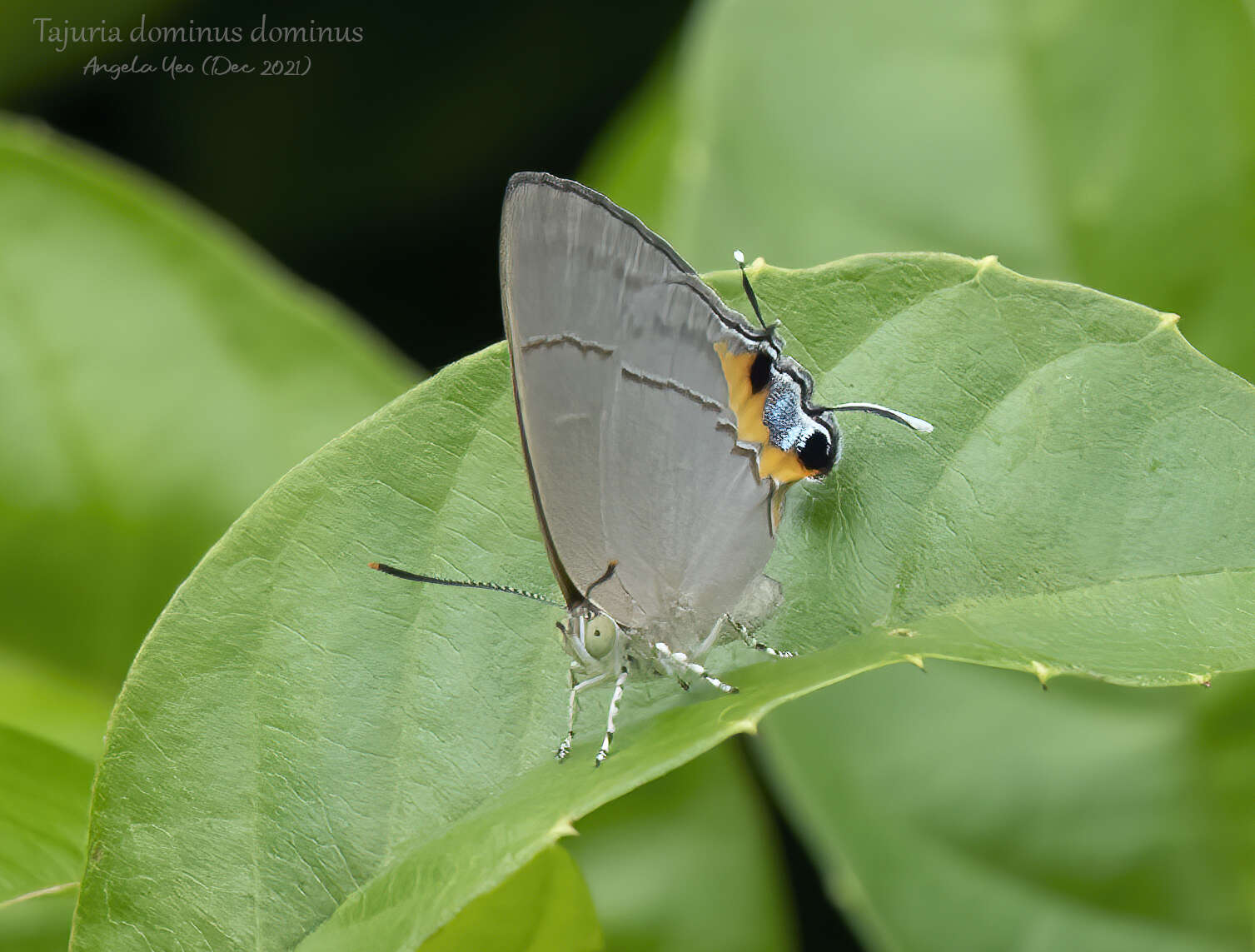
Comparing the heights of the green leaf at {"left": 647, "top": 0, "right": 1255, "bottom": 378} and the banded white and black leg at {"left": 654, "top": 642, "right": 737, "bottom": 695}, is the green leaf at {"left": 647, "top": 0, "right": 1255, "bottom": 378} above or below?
above

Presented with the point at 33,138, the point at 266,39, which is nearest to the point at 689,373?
the point at 33,138

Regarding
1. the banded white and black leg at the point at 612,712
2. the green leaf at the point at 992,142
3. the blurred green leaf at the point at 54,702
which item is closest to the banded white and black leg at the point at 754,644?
the banded white and black leg at the point at 612,712

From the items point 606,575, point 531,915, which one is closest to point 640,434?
point 606,575

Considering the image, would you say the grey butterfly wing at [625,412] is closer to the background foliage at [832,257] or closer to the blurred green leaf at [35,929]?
the background foliage at [832,257]

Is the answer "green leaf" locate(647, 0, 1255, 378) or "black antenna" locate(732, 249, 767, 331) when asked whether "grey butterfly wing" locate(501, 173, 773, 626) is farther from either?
"green leaf" locate(647, 0, 1255, 378)

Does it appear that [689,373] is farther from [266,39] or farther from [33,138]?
[266,39]

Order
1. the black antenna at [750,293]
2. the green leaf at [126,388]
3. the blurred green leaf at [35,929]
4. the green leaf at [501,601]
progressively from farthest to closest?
the green leaf at [126,388], the blurred green leaf at [35,929], the black antenna at [750,293], the green leaf at [501,601]

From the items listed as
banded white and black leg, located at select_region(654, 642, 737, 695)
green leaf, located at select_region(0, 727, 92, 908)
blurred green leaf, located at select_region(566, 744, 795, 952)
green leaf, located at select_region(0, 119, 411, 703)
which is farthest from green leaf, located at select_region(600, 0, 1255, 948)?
green leaf, located at select_region(0, 727, 92, 908)
